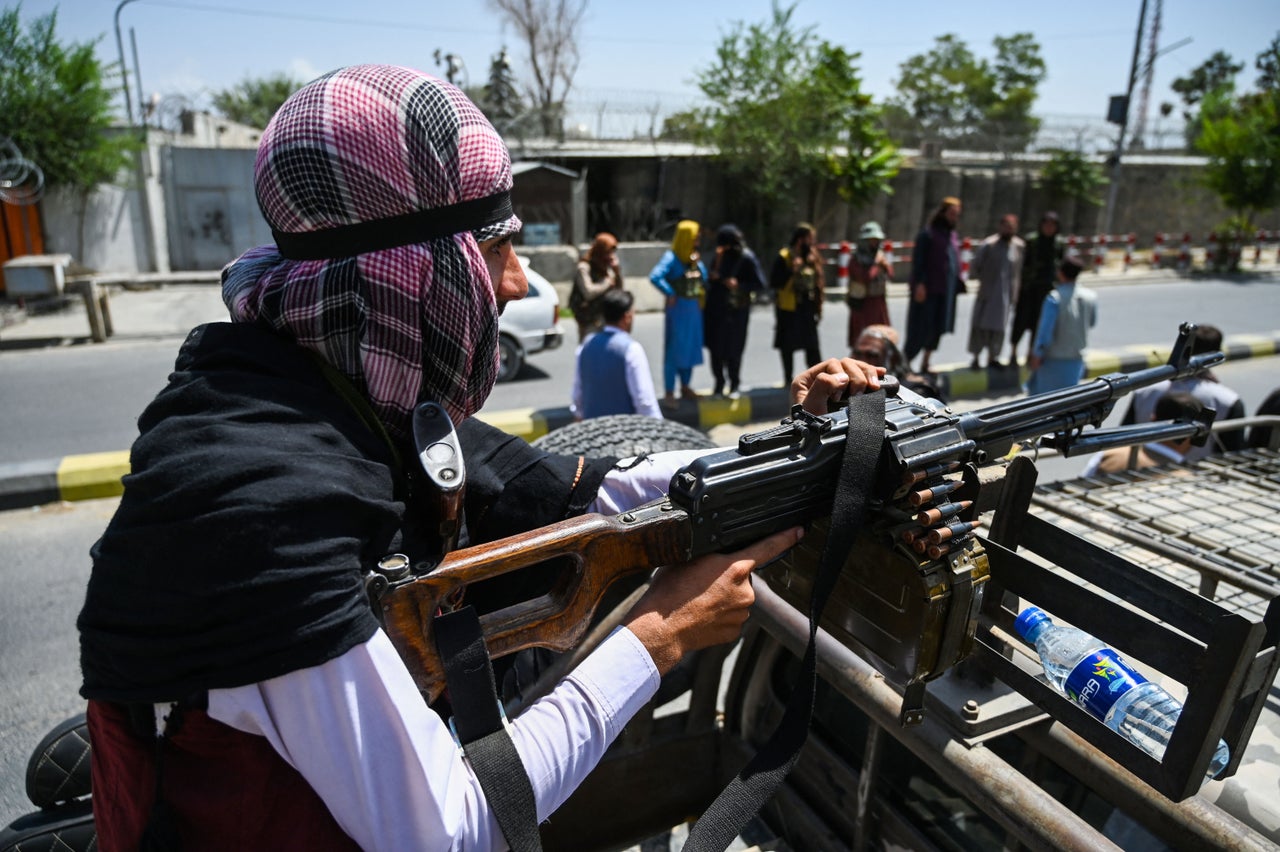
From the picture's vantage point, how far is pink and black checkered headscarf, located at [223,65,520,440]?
44.2 inches

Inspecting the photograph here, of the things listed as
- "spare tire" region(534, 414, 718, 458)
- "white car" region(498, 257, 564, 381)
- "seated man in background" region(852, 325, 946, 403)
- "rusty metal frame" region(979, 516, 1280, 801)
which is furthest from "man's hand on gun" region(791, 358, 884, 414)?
"white car" region(498, 257, 564, 381)

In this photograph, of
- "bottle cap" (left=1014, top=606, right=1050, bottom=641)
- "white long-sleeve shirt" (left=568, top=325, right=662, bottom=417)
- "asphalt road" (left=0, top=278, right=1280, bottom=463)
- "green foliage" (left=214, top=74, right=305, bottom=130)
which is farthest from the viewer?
"green foliage" (left=214, top=74, right=305, bottom=130)

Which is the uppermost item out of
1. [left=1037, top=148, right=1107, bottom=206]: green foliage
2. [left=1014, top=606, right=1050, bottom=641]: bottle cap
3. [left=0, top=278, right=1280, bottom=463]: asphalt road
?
[left=1037, top=148, right=1107, bottom=206]: green foliage

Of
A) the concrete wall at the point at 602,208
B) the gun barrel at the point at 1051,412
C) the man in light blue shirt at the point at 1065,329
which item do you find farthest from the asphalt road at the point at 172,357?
the gun barrel at the point at 1051,412

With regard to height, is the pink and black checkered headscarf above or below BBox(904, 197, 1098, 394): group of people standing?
above

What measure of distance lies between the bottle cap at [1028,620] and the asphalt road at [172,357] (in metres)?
6.57

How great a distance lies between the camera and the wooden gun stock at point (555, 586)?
1.15 m

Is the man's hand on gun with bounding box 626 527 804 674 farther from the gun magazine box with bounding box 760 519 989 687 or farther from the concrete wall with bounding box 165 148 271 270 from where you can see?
the concrete wall with bounding box 165 148 271 270

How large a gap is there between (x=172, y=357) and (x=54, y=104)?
833 cm

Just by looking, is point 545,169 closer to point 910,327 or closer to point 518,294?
point 910,327

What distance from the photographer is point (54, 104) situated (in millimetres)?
14734

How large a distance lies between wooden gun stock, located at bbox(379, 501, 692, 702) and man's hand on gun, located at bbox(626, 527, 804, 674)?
0.04 meters

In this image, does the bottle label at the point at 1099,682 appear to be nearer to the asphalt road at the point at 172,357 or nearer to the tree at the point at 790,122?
the asphalt road at the point at 172,357

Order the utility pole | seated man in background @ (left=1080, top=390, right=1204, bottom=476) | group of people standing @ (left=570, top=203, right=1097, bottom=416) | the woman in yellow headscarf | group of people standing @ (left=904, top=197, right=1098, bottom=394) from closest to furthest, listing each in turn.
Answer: seated man in background @ (left=1080, top=390, right=1204, bottom=476)
group of people standing @ (left=570, top=203, right=1097, bottom=416)
the woman in yellow headscarf
group of people standing @ (left=904, top=197, right=1098, bottom=394)
the utility pole
